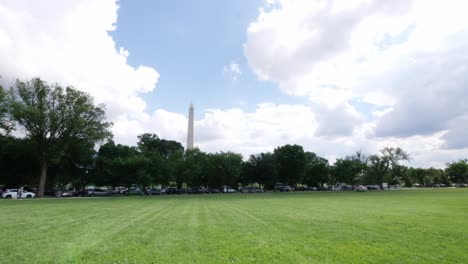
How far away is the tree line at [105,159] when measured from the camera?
50.1 metres

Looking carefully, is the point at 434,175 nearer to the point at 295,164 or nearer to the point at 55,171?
the point at 295,164

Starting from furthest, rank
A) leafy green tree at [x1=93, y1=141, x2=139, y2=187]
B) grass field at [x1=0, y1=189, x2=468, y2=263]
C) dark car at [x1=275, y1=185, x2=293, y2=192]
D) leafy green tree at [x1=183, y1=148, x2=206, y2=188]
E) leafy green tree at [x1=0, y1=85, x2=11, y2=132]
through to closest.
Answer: dark car at [x1=275, y1=185, x2=293, y2=192] < leafy green tree at [x1=183, y1=148, x2=206, y2=188] < leafy green tree at [x1=93, y1=141, x2=139, y2=187] < leafy green tree at [x1=0, y1=85, x2=11, y2=132] < grass field at [x1=0, y1=189, x2=468, y2=263]

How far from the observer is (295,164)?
88500 mm

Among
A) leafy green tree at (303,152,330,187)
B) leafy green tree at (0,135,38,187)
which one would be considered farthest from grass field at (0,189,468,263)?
leafy green tree at (303,152,330,187)

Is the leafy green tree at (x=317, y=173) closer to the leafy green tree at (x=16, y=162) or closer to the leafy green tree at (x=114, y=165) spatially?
the leafy green tree at (x=114, y=165)

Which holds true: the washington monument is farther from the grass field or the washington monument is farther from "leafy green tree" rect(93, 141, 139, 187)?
the grass field

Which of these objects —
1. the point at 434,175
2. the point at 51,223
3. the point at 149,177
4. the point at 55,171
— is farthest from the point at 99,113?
the point at 434,175

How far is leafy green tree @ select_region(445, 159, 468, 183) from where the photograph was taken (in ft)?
425

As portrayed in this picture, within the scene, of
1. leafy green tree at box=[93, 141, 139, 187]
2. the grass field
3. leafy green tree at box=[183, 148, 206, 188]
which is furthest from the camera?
leafy green tree at box=[183, 148, 206, 188]

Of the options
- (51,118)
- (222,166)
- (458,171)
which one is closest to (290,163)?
(222,166)

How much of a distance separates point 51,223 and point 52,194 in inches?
→ 2172

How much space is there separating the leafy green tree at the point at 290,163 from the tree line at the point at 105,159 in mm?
292

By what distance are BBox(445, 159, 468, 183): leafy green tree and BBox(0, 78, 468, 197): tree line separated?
4937 cm

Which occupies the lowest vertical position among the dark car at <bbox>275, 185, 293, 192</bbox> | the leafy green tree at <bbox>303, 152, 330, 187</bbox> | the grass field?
the grass field
